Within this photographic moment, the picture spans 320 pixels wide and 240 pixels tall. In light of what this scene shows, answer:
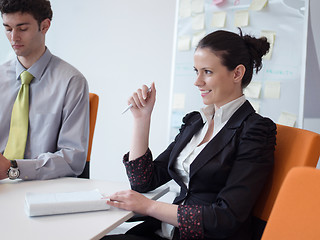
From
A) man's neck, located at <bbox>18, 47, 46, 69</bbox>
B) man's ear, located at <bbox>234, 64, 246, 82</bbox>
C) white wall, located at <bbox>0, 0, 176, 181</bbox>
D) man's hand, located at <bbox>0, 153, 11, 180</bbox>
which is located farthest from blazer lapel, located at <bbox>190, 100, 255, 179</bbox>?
white wall, located at <bbox>0, 0, 176, 181</bbox>

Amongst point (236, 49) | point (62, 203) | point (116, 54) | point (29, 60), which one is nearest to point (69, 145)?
point (29, 60)

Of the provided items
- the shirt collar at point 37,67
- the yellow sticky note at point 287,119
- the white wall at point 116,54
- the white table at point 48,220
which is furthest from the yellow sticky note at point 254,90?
the white table at point 48,220

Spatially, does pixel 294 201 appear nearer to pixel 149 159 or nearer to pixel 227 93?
pixel 227 93

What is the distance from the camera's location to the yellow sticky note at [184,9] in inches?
116

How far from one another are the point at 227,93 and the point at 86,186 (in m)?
0.60

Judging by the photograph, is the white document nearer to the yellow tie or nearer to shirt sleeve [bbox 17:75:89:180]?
shirt sleeve [bbox 17:75:89:180]

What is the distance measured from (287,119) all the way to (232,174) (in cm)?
162

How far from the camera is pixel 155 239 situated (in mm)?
1355

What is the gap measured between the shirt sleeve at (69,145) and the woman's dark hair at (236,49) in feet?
2.07

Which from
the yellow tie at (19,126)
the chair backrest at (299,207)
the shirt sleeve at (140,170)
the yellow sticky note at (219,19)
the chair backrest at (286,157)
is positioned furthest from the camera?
the yellow sticky note at (219,19)

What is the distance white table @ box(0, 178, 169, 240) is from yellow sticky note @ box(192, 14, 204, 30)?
6.22ft

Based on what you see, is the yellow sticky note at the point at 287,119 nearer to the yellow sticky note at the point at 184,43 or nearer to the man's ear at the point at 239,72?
the yellow sticky note at the point at 184,43

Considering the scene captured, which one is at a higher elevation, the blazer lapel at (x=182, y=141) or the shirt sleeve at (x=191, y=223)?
the blazer lapel at (x=182, y=141)

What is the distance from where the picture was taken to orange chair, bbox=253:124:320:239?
44.9 inches
